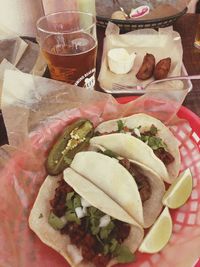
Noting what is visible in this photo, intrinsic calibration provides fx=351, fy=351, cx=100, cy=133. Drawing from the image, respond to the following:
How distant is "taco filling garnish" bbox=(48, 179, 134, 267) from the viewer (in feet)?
2.56

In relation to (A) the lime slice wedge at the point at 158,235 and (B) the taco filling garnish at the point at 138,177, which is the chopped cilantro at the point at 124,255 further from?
(B) the taco filling garnish at the point at 138,177

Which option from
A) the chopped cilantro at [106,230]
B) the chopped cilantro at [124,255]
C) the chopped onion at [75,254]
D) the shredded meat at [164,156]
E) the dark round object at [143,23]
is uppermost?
the dark round object at [143,23]

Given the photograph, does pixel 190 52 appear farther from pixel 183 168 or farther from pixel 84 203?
pixel 84 203

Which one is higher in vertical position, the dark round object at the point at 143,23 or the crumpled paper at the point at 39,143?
the dark round object at the point at 143,23

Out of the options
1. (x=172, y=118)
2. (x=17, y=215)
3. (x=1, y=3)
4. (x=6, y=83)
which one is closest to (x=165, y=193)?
(x=172, y=118)

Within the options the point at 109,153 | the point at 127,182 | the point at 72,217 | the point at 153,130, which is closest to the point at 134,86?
the point at 153,130

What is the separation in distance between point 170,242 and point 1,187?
1.37ft

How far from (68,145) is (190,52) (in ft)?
2.35

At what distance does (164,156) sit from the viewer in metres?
0.98

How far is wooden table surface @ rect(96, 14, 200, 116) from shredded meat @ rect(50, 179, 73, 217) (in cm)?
44

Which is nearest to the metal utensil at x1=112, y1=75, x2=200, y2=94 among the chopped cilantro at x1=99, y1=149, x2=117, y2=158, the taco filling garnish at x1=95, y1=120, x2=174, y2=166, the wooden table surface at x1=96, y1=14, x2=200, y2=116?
the wooden table surface at x1=96, y1=14, x2=200, y2=116

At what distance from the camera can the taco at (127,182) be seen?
851 millimetres

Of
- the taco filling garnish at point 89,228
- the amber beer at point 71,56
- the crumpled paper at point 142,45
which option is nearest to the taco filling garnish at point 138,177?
the taco filling garnish at point 89,228

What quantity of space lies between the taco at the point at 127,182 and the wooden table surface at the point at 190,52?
0.31 metres
